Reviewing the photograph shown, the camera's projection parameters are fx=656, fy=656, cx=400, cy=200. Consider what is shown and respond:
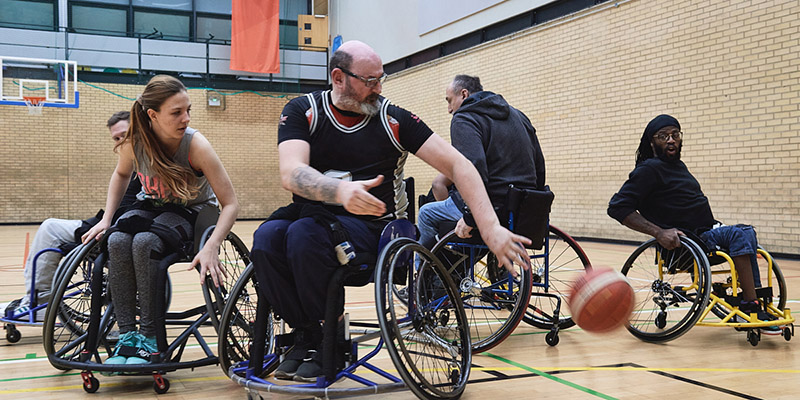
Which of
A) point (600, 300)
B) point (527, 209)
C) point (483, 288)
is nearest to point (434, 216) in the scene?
point (483, 288)

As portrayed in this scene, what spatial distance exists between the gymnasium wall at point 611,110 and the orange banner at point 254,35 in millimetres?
1270

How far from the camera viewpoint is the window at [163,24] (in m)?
12.8

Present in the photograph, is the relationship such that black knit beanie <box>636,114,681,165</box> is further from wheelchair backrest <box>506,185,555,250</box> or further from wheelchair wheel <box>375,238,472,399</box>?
wheelchair wheel <box>375,238,472,399</box>

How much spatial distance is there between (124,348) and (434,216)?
1.53m

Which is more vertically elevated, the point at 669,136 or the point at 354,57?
the point at 354,57

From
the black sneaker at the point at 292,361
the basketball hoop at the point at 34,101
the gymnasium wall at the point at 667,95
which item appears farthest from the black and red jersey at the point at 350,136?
the basketball hoop at the point at 34,101

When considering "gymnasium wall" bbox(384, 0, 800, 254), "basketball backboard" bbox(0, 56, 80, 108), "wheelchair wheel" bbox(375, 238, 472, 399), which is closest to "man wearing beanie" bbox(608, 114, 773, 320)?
"wheelchair wheel" bbox(375, 238, 472, 399)

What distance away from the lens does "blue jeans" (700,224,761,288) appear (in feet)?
9.20

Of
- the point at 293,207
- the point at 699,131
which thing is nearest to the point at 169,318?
the point at 293,207

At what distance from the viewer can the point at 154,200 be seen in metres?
2.33

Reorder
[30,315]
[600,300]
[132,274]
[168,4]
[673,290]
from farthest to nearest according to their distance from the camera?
[168,4] < [673,290] < [30,315] < [132,274] < [600,300]

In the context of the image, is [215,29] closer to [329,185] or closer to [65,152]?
[65,152]

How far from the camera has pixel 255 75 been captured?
1367 centimetres

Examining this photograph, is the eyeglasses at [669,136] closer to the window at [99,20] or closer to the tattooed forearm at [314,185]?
the tattooed forearm at [314,185]
